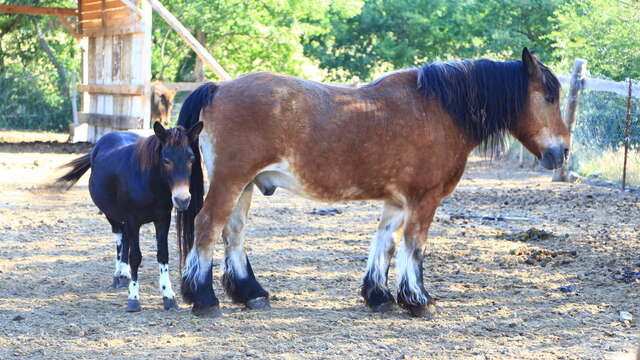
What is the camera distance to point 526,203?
1132 centimetres

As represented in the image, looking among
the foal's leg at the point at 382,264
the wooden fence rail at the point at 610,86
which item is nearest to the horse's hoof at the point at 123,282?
the foal's leg at the point at 382,264

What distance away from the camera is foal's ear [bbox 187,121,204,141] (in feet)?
17.4

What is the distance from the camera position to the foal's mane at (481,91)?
5.80 meters

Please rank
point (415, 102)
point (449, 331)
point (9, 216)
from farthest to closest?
point (9, 216), point (415, 102), point (449, 331)

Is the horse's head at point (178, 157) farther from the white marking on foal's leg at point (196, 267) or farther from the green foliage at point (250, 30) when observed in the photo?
the green foliage at point (250, 30)

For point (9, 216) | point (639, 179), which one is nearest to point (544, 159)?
point (9, 216)

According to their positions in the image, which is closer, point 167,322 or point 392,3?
point 167,322

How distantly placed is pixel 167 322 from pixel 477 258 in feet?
11.4

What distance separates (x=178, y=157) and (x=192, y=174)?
382 mm

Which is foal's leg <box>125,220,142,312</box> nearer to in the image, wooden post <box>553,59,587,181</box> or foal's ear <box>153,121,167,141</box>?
foal's ear <box>153,121,167,141</box>

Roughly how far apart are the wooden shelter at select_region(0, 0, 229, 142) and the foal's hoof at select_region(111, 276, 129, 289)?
24.9 feet

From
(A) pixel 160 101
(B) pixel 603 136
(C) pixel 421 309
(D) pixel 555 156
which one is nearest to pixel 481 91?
(D) pixel 555 156

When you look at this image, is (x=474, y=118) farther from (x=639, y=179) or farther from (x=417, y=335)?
(x=639, y=179)

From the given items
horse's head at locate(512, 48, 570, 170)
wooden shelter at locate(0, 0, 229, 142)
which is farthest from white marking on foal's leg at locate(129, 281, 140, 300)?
wooden shelter at locate(0, 0, 229, 142)
